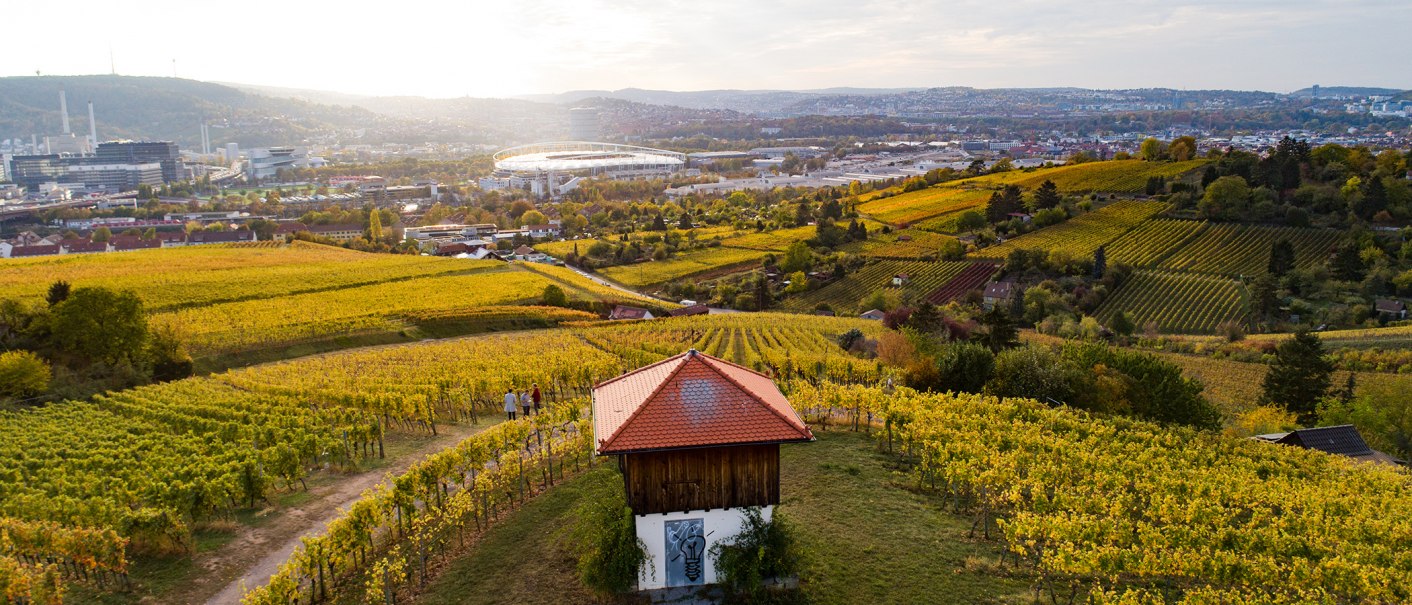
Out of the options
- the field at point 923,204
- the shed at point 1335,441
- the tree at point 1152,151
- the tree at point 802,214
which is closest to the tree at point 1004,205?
the field at point 923,204

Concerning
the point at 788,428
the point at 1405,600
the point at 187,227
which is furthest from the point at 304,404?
the point at 187,227

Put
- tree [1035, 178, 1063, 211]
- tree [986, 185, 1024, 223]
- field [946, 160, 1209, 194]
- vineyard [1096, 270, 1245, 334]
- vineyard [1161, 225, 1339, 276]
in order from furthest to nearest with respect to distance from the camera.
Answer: field [946, 160, 1209, 194]
tree [1035, 178, 1063, 211]
tree [986, 185, 1024, 223]
vineyard [1161, 225, 1339, 276]
vineyard [1096, 270, 1245, 334]

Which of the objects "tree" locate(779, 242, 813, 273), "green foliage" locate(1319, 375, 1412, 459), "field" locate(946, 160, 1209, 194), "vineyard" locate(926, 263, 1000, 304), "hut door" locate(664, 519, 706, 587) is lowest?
"green foliage" locate(1319, 375, 1412, 459)

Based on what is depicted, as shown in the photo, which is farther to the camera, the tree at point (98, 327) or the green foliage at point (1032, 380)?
the tree at point (98, 327)

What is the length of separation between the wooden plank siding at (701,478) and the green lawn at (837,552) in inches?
77.1

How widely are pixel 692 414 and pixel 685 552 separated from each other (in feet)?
8.88

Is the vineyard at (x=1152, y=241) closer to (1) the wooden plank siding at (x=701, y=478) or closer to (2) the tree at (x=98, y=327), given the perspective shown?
(1) the wooden plank siding at (x=701, y=478)

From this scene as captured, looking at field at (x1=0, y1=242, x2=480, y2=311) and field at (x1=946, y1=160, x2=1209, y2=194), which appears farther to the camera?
field at (x1=946, y1=160, x2=1209, y2=194)

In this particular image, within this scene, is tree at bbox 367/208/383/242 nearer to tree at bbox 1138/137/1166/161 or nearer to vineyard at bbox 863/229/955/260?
vineyard at bbox 863/229/955/260

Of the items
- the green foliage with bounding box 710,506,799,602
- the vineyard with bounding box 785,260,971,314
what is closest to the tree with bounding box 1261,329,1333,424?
the vineyard with bounding box 785,260,971,314

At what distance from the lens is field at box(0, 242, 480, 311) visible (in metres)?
55.1

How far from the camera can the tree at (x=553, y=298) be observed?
2384 inches

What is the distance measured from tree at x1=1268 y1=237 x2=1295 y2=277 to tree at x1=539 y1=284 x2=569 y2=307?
6070 cm

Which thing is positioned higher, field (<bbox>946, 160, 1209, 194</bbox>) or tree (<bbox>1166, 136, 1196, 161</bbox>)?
tree (<bbox>1166, 136, 1196, 161</bbox>)
